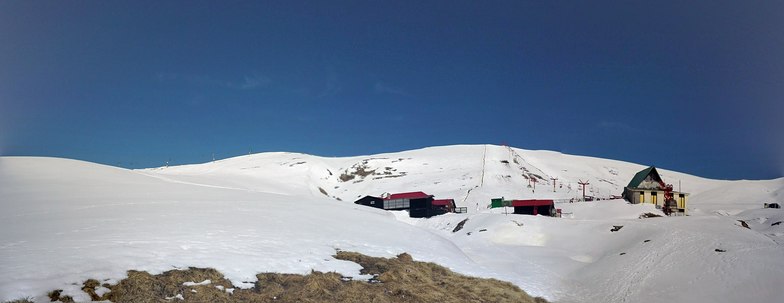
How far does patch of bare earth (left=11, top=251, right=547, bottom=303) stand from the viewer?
12.9 m

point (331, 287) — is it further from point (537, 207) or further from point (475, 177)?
point (475, 177)

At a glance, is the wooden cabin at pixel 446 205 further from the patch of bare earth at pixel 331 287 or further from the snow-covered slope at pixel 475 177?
the patch of bare earth at pixel 331 287

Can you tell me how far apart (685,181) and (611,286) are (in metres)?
177

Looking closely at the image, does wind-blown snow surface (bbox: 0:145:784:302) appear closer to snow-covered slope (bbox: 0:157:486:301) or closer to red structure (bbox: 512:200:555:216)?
snow-covered slope (bbox: 0:157:486:301)

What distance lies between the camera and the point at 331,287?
1620 cm

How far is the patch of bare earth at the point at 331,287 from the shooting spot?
12.9 meters

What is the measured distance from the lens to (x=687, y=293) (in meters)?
19.7

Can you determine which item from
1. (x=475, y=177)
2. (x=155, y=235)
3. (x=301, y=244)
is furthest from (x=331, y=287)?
(x=475, y=177)

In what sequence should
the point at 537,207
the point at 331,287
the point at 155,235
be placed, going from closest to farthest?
1. the point at 331,287
2. the point at 155,235
3. the point at 537,207

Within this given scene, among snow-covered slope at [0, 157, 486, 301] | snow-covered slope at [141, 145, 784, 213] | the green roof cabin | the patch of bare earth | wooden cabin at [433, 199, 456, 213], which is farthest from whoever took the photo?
snow-covered slope at [141, 145, 784, 213]

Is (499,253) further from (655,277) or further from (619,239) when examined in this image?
(655,277)

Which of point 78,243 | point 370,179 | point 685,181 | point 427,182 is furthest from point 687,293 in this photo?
point 685,181

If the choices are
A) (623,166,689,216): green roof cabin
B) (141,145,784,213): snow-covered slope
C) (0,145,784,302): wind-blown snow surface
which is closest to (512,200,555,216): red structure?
(623,166,689,216): green roof cabin

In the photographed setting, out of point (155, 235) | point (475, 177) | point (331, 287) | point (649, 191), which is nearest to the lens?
point (331, 287)
